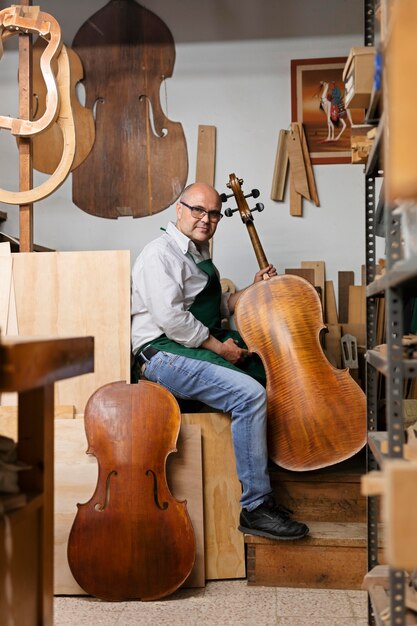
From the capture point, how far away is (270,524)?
2857mm

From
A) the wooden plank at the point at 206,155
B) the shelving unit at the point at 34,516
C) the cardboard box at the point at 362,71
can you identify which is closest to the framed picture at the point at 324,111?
the wooden plank at the point at 206,155

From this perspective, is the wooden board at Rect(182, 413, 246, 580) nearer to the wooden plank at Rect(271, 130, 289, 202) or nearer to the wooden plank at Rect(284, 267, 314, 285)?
the wooden plank at Rect(284, 267, 314, 285)

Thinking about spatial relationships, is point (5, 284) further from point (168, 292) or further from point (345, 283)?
point (345, 283)

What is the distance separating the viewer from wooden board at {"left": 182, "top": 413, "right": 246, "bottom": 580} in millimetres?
2971

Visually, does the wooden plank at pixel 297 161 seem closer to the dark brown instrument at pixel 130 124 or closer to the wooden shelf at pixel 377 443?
the dark brown instrument at pixel 130 124

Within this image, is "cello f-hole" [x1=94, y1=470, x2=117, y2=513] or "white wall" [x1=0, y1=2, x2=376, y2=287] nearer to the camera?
"cello f-hole" [x1=94, y1=470, x2=117, y2=513]

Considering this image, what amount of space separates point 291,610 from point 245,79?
303cm

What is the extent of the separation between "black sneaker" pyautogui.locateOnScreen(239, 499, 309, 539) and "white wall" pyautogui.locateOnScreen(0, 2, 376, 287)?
5.77 feet

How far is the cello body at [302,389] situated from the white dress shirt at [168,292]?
24 centimetres

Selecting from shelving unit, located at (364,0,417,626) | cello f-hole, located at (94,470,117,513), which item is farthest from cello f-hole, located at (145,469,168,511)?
shelving unit, located at (364,0,417,626)

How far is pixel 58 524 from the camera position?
2906 millimetres

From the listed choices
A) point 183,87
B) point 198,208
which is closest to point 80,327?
point 198,208

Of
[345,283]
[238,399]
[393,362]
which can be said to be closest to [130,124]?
[345,283]

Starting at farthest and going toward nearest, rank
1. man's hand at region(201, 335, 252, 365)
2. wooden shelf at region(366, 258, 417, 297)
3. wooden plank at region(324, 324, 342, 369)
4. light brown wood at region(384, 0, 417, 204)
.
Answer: wooden plank at region(324, 324, 342, 369)
man's hand at region(201, 335, 252, 365)
wooden shelf at region(366, 258, 417, 297)
light brown wood at region(384, 0, 417, 204)
